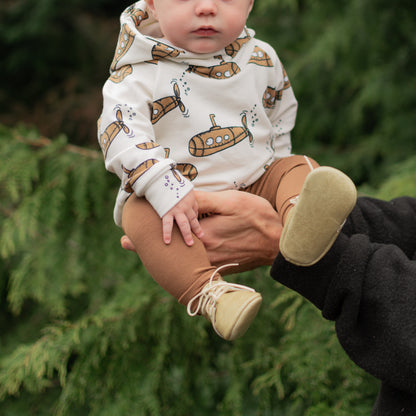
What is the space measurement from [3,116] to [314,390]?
314cm

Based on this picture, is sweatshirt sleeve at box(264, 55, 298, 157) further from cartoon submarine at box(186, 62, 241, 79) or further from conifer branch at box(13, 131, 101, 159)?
conifer branch at box(13, 131, 101, 159)

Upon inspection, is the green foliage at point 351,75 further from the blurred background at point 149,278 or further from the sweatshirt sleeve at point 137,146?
the sweatshirt sleeve at point 137,146

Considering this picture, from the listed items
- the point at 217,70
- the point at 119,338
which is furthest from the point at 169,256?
the point at 119,338

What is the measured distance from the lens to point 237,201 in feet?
4.37

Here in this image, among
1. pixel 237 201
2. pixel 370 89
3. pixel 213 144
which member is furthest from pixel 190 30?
pixel 370 89

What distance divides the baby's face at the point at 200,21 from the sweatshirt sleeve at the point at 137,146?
0.12 meters

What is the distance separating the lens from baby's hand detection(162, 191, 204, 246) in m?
1.20

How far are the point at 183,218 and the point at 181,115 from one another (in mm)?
264

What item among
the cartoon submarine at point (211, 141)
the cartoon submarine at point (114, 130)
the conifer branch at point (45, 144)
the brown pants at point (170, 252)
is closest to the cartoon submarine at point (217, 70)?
the cartoon submarine at point (211, 141)

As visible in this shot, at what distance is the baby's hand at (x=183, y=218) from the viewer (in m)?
1.20

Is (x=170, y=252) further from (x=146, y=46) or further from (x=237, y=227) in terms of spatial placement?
(x=146, y=46)

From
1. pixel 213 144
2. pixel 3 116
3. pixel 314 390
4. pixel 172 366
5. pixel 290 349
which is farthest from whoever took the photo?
pixel 3 116

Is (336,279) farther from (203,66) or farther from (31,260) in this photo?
(31,260)

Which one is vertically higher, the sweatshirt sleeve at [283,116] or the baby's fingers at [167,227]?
the sweatshirt sleeve at [283,116]
